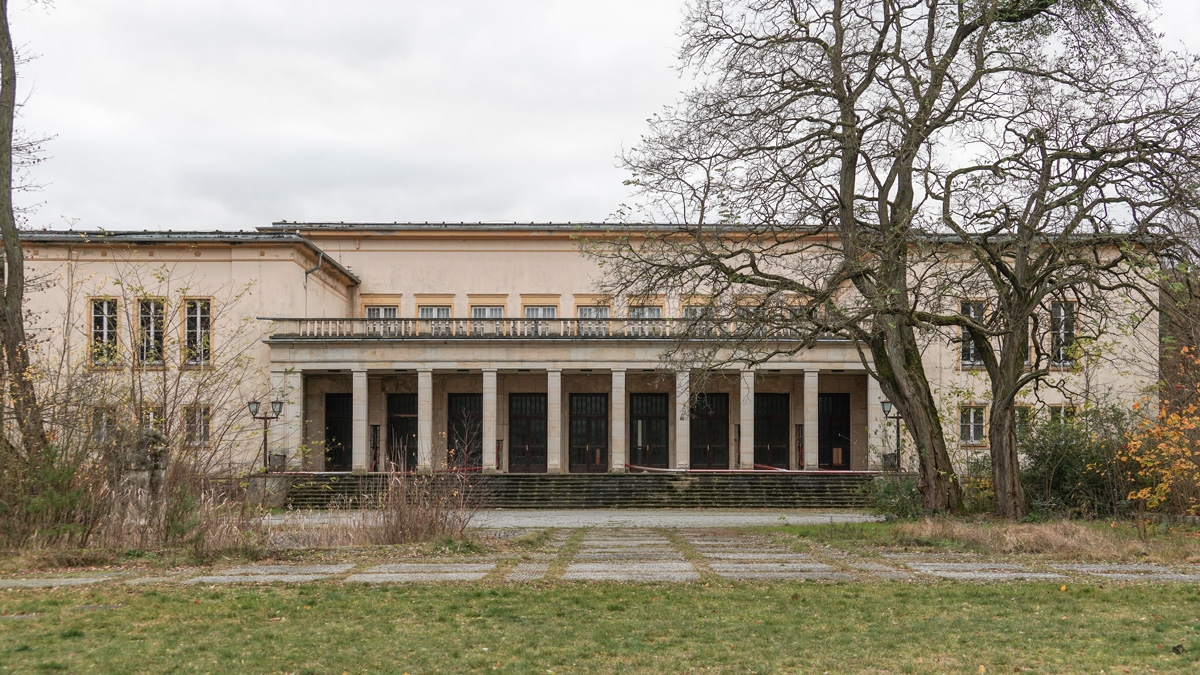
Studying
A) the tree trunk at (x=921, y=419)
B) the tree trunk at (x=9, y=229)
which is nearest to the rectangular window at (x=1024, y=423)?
the tree trunk at (x=921, y=419)

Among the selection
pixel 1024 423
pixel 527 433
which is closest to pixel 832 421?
pixel 527 433

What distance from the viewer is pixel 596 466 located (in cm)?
4791

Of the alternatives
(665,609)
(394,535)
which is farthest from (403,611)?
(394,535)

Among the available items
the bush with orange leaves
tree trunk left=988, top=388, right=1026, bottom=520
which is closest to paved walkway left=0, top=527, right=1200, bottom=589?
the bush with orange leaves

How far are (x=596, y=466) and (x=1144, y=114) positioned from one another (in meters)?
32.3

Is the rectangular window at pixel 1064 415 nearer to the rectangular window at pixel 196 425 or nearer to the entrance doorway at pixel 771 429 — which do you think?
the rectangular window at pixel 196 425

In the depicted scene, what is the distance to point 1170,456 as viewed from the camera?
19953 millimetres

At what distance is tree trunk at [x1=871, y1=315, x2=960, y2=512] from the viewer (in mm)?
21141

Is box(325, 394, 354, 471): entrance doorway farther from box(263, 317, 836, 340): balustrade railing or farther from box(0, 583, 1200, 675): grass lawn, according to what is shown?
box(0, 583, 1200, 675): grass lawn

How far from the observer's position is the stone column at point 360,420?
→ 42344 millimetres

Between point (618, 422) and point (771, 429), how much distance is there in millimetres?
8657

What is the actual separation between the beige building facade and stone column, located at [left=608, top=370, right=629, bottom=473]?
0.27 ft

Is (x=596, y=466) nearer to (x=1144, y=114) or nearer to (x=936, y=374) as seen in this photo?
(x=936, y=374)

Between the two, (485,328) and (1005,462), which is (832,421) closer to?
(485,328)
